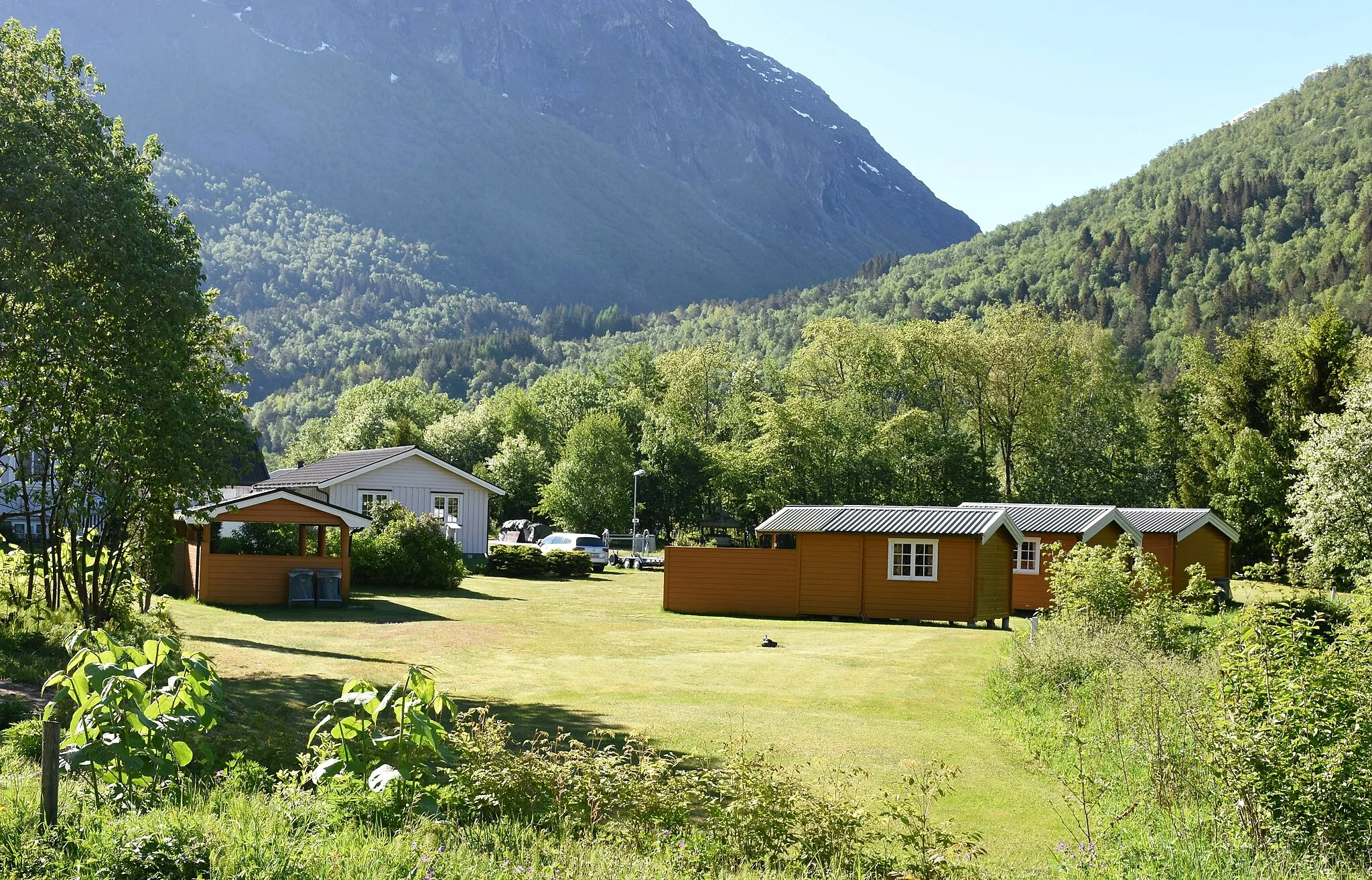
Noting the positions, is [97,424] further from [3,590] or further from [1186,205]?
[1186,205]

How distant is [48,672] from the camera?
11328 mm

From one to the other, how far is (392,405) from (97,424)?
78032 mm

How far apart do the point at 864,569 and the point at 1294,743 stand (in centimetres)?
2073

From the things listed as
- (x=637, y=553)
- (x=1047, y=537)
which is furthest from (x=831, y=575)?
(x=637, y=553)

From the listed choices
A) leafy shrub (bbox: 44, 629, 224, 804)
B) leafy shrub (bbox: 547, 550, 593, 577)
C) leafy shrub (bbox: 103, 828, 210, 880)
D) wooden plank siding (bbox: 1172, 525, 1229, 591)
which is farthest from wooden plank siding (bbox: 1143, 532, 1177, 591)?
leafy shrub (bbox: 103, 828, 210, 880)

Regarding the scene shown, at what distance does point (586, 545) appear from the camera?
4831 centimetres

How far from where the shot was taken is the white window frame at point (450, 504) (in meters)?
43.9

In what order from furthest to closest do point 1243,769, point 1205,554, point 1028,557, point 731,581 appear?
point 1205,554, point 1028,557, point 731,581, point 1243,769

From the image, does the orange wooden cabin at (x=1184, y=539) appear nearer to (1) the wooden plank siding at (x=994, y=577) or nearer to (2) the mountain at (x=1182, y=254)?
(1) the wooden plank siding at (x=994, y=577)

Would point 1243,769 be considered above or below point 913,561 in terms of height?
above

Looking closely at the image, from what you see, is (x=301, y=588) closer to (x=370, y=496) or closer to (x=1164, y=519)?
(x=370, y=496)

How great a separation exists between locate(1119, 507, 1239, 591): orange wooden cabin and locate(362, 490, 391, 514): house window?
26.4m

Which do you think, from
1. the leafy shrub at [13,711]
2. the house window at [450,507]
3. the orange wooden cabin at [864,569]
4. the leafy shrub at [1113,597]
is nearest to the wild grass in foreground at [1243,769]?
the leafy shrub at [1113,597]

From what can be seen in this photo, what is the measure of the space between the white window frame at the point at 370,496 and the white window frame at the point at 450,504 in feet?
6.01
